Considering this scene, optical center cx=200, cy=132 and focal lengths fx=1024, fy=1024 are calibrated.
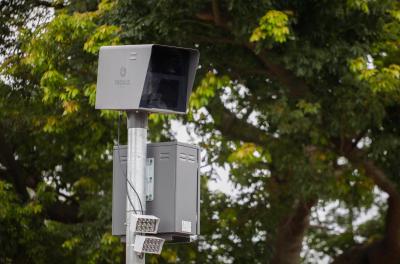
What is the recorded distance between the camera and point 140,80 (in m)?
6.51

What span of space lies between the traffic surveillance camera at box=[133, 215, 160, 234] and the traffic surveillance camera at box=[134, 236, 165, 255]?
5 centimetres

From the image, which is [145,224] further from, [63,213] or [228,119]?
[63,213]

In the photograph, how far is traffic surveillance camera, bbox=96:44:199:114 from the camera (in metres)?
6.52

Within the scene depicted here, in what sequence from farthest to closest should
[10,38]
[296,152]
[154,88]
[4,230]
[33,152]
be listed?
[33,152] → [4,230] → [10,38] → [296,152] → [154,88]

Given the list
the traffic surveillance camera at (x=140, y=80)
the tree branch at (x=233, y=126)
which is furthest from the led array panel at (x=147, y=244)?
the tree branch at (x=233, y=126)

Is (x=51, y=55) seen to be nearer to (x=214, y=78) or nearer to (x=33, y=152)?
(x=214, y=78)

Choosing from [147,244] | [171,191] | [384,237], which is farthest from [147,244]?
[384,237]

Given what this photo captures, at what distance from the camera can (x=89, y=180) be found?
59.9 ft

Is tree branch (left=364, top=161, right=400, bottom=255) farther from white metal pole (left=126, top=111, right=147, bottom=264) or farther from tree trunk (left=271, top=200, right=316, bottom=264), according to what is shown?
white metal pole (left=126, top=111, right=147, bottom=264)

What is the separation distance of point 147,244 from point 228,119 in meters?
10.6

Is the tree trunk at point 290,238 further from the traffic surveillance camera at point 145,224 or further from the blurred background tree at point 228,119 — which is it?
the traffic surveillance camera at point 145,224

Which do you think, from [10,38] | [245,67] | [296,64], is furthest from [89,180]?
[296,64]

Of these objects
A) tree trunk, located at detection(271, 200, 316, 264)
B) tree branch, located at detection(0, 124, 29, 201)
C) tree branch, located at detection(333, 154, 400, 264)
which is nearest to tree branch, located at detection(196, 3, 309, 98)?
tree branch, located at detection(333, 154, 400, 264)

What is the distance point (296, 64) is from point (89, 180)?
5.91 meters
